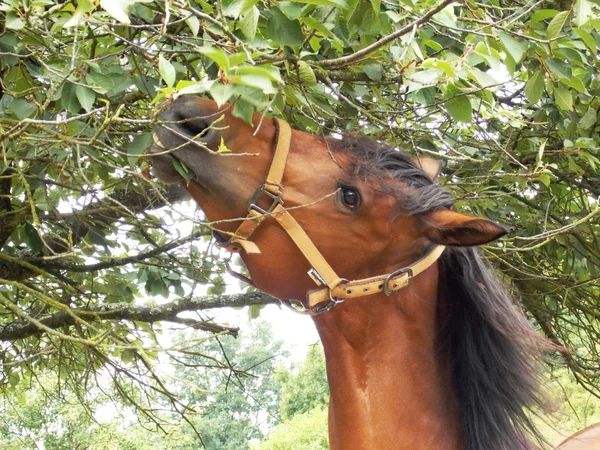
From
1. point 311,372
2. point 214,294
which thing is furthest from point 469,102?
point 311,372

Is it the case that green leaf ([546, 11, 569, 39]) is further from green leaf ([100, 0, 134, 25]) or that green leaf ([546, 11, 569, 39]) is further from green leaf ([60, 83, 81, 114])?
green leaf ([60, 83, 81, 114])

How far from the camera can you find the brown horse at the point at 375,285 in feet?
6.23

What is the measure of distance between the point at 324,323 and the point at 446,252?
1.50 feet

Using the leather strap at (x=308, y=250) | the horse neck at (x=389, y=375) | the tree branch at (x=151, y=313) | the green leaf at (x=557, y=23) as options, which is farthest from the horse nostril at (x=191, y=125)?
the tree branch at (x=151, y=313)

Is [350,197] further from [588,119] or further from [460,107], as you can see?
[588,119]

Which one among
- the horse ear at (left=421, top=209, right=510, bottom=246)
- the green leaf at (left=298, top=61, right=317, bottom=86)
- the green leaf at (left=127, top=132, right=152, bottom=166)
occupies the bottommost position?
the horse ear at (left=421, top=209, right=510, bottom=246)

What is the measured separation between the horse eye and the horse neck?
0.28 meters

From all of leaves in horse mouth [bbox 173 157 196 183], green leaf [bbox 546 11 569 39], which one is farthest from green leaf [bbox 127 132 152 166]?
green leaf [bbox 546 11 569 39]

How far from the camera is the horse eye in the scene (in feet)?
6.50

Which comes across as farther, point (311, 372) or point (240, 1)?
point (311, 372)

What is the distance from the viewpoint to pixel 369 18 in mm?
1846

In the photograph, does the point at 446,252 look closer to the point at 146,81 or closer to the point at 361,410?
the point at 361,410

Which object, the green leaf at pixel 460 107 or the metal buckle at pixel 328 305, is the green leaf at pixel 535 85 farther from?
the metal buckle at pixel 328 305

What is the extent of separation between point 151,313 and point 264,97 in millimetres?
2208
